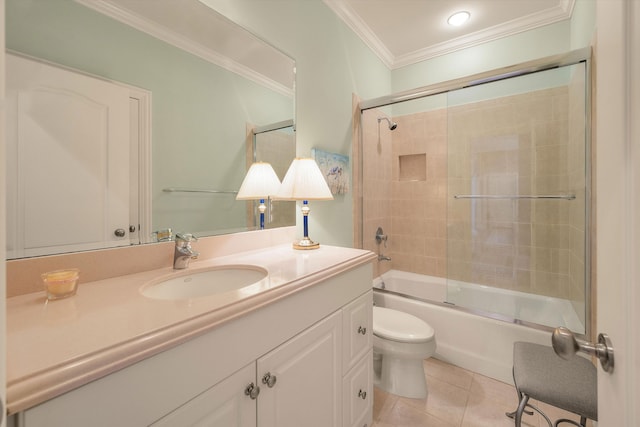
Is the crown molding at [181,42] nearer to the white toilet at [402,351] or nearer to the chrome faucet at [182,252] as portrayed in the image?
the chrome faucet at [182,252]

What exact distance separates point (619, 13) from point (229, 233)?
1.32 metres

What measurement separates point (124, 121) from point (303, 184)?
2.48ft

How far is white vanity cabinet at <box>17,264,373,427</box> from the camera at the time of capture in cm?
50

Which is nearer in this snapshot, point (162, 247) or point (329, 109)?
point (162, 247)

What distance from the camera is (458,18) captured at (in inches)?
85.8

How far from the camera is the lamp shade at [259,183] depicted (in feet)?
4.50

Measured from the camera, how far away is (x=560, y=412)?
151 cm

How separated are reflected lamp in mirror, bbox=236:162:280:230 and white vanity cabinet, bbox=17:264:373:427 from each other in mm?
612

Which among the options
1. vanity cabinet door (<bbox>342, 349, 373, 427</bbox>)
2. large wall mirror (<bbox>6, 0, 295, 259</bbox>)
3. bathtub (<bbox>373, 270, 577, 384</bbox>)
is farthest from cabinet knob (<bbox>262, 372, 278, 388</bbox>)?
bathtub (<bbox>373, 270, 577, 384</bbox>)

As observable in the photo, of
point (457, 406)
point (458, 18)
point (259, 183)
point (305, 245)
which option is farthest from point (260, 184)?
Result: point (458, 18)

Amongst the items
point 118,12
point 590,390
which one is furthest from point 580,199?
point 118,12

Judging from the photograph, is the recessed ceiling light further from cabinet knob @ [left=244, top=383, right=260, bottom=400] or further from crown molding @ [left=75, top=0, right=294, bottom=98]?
cabinet knob @ [left=244, top=383, right=260, bottom=400]

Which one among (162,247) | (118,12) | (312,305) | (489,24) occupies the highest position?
(489,24)

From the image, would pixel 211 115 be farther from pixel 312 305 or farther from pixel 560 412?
pixel 560 412
